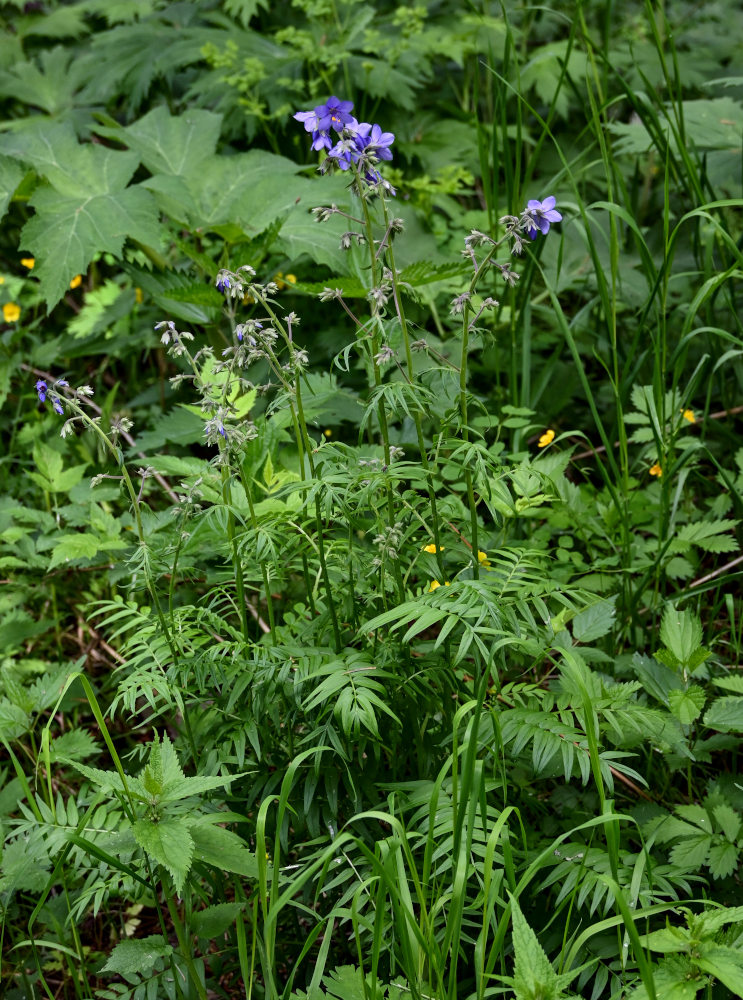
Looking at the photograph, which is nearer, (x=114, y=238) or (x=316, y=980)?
(x=316, y=980)

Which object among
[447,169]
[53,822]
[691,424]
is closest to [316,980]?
[53,822]

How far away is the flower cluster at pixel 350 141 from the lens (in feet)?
4.60

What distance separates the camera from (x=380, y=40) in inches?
124

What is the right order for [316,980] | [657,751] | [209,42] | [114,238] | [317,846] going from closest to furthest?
[316,980]
[317,846]
[657,751]
[114,238]
[209,42]

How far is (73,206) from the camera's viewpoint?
2600 mm

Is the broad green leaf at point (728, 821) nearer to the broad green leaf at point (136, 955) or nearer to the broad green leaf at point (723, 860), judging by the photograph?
the broad green leaf at point (723, 860)

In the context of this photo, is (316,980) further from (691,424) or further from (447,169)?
(447,169)

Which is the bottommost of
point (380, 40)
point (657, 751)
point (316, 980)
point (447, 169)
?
point (657, 751)

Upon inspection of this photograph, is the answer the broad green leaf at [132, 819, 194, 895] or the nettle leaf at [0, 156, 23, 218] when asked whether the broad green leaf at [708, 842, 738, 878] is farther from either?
the nettle leaf at [0, 156, 23, 218]

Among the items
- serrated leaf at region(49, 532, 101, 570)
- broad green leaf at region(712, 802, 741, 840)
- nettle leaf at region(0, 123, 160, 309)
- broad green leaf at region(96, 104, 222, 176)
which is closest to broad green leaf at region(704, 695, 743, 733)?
broad green leaf at region(712, 802, 741, 840)

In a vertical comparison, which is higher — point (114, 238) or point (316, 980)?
point (114, 238)

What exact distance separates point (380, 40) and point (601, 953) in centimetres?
290

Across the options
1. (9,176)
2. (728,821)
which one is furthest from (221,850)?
(9,176)

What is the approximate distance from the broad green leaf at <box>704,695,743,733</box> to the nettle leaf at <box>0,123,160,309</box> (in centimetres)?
183
